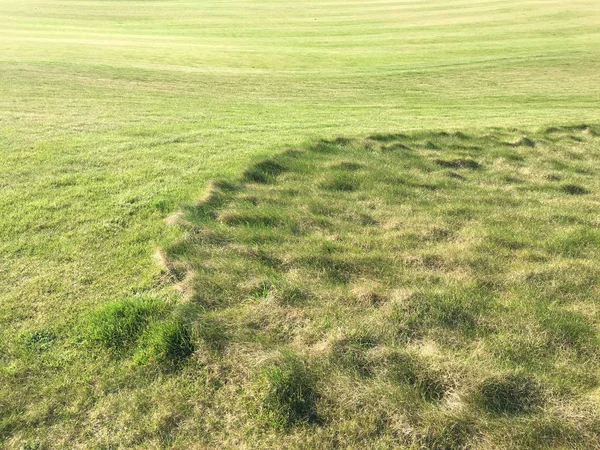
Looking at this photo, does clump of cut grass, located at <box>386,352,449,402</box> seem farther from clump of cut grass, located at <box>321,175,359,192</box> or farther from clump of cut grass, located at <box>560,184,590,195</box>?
clump of cut grass, located at <box>560,184,590,195</box>

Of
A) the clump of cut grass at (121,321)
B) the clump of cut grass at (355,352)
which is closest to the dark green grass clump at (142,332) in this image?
the clump of cut grass at (121,321)

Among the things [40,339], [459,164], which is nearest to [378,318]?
[40,339]

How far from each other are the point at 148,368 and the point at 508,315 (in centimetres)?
271

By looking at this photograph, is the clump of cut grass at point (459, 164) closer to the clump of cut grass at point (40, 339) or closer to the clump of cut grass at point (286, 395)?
the clump of cut grass at point (286, 395)

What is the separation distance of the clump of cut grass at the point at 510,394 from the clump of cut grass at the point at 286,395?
3.42 feet

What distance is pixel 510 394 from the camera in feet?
10.2

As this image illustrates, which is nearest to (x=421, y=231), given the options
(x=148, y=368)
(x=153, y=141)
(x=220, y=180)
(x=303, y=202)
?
(x=303, y=202)

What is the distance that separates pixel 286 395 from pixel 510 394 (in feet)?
4.60

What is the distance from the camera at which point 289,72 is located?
20.3 meters

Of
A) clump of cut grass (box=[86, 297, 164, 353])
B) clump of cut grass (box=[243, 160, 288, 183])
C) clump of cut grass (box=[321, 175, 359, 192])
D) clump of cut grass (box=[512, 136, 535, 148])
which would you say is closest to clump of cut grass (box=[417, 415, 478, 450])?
clump of cut grass (box=[86, 297, 164, 353])

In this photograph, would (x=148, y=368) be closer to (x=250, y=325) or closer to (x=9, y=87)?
(x=250, y=325)

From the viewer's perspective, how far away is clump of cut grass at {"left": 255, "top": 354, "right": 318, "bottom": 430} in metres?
2.96

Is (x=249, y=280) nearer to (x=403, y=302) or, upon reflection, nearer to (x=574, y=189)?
(x=403, y=302)

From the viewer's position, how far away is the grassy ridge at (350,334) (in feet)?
9.56
